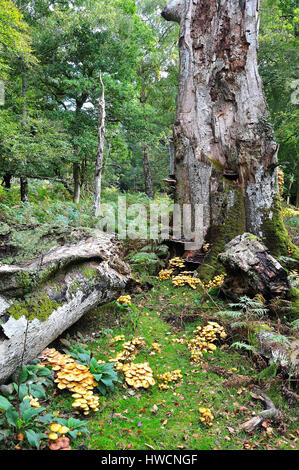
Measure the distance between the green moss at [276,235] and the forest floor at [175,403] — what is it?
2477 millimetres

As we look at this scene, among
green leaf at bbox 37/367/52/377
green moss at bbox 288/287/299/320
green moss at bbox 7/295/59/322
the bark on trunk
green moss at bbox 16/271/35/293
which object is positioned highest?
the bark on trunk

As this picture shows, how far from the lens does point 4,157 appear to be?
412 inches

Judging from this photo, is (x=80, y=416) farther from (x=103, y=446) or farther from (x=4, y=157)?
(x=4, y=157)

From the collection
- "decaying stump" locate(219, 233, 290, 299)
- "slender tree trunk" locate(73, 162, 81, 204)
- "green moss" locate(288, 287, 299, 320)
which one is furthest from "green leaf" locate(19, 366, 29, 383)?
"slender tree trunk" locate(73, 162, 81, 204)

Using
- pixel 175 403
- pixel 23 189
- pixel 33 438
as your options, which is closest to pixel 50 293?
pixel 33 438

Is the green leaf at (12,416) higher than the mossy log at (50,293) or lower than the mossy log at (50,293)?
lower

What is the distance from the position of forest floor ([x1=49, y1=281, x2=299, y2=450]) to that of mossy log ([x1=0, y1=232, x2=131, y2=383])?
1.70 feet

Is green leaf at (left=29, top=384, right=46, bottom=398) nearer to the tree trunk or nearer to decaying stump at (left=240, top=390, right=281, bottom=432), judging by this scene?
decaying stump at (left=240, top=390, right=281, bottom=432)

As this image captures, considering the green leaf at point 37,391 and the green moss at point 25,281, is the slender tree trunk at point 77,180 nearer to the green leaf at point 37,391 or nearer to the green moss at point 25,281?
the green moss at point 25,281

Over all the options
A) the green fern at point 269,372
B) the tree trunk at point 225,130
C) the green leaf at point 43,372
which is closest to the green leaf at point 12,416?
the green leaf at point 43,372

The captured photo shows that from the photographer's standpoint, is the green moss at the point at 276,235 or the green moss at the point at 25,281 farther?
the green moss at the point at 276,235

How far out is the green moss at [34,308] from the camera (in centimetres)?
292

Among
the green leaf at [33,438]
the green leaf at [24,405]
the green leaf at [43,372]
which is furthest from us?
the green leaf at [43,372]

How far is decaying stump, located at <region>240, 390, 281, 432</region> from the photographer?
2.56 m
